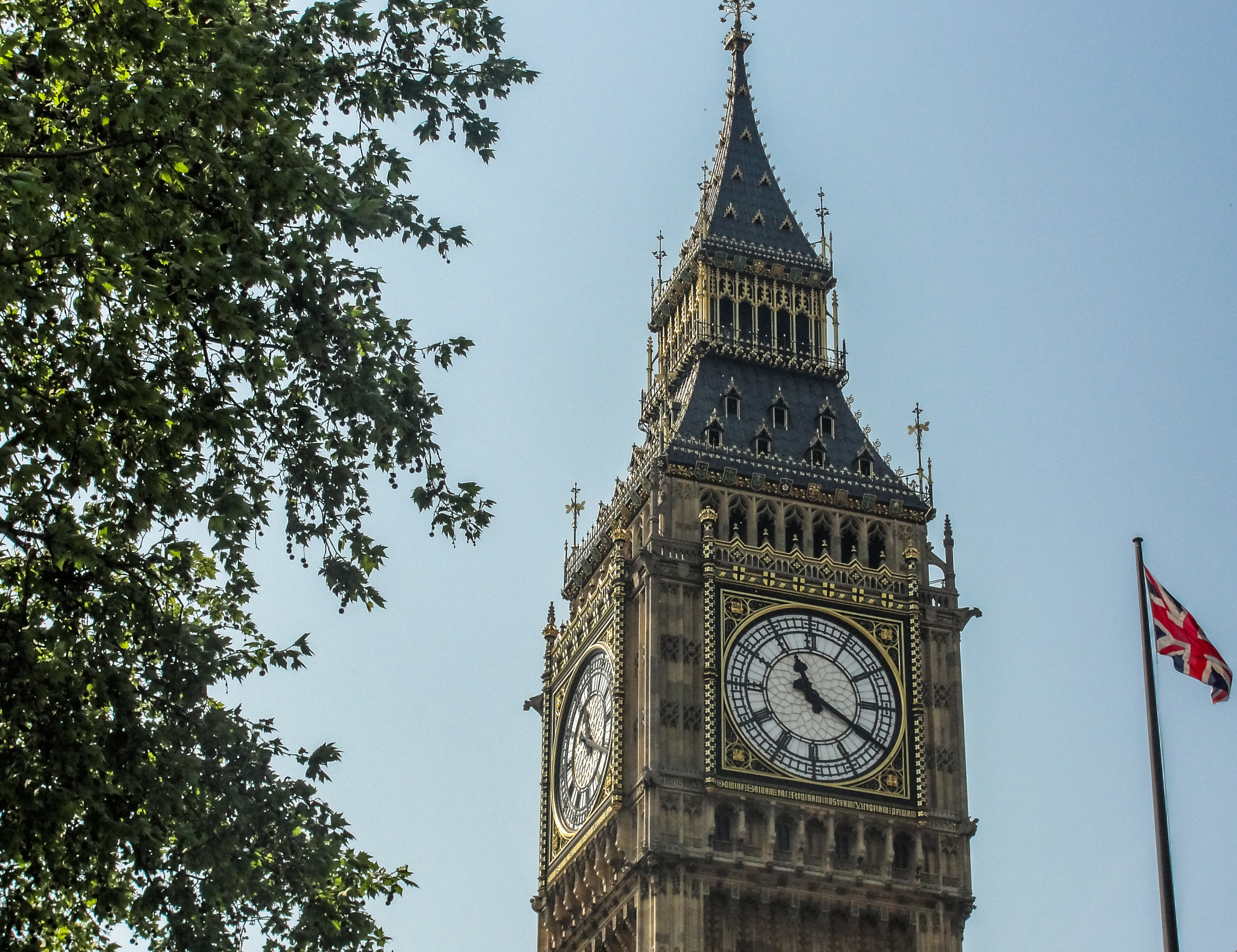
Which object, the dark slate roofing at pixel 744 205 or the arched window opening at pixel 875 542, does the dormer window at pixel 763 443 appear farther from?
the dark slate roofing at pixel 744 205

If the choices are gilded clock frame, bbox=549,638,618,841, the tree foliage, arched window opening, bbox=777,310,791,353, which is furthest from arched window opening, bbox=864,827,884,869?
the tree foliage

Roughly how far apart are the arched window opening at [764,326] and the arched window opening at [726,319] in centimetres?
88

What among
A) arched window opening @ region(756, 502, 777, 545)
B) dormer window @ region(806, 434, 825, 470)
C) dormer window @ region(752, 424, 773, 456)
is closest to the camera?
arched window opening @ region(756, 502, 777, 545)

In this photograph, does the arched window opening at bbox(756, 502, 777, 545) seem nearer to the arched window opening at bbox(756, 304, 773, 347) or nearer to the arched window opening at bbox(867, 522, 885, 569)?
the arched window opening at bbox(867, 522, 885, 569)

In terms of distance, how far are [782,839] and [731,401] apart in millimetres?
16694

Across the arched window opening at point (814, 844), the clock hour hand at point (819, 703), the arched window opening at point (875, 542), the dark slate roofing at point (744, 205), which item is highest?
the dark slate roofing at point (744, 205)

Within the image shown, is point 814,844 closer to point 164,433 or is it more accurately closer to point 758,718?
point 758,718

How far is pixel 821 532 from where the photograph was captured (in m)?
78.9

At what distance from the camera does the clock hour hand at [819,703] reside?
74812 mm

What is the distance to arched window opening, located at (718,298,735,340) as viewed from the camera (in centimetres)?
8512

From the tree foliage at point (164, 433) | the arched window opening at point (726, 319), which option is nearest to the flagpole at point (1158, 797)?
the tree foliage at point (164, 433)

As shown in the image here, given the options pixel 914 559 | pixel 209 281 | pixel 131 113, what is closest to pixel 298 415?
pixel 209 281

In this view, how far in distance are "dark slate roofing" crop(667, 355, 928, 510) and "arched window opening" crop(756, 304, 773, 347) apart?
1096 millimetres

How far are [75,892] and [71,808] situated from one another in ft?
11.7
